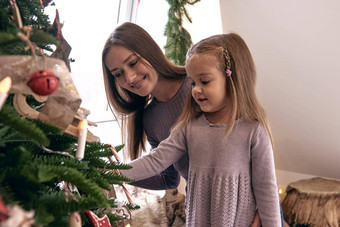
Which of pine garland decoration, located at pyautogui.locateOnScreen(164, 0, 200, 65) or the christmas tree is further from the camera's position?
pine garland decoration, located at pyautogui.locateOnScreen(164, 0, 200, 65)

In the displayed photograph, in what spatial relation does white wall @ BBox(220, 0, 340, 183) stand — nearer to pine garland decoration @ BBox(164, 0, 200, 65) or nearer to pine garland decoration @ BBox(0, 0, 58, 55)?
pine garland decoration @ BBox(164, 0, 200, 65)

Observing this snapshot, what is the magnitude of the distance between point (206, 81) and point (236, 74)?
0.40 feet

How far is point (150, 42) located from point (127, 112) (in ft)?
1.00

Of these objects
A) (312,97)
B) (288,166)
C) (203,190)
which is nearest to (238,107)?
(203,190)

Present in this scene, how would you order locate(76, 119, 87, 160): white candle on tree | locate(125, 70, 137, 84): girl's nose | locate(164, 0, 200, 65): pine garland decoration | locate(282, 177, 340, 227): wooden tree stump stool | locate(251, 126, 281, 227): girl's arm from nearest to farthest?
locate(76, 119, 87, 160): white candle on tree, locate(251, 126, 281, 227): girl's arm, locate(125, 70, 137, 84): girl's nose, locate(164, 0, 200, 65): pine garland decoration, locate(282, 177, 340, 227): wooden tree stump stool

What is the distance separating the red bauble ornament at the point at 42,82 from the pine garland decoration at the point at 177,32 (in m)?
1.91

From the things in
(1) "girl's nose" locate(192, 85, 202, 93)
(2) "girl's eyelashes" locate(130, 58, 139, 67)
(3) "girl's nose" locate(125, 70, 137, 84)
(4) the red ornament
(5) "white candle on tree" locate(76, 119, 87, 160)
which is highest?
(2) "girl's eyelashes" locate(130, 58, 139, 67)

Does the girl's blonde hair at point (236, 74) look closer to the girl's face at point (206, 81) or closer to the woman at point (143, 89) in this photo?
the girl's face at point (206, 81)

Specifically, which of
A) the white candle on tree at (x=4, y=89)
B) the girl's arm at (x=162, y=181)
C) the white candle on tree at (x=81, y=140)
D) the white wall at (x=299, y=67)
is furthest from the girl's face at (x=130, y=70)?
the white wall at (x=299, y=67)

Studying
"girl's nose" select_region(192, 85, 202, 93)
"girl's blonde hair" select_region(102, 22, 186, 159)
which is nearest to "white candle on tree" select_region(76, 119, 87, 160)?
"girl's nose" select_region(192, 85, 202, 93)

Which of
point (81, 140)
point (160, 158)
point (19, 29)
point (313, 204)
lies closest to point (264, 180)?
point (160, 158)

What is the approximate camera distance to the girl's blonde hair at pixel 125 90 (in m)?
1.19

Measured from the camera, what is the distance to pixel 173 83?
1327 millimetres

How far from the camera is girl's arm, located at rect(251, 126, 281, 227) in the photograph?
40.3 inches
